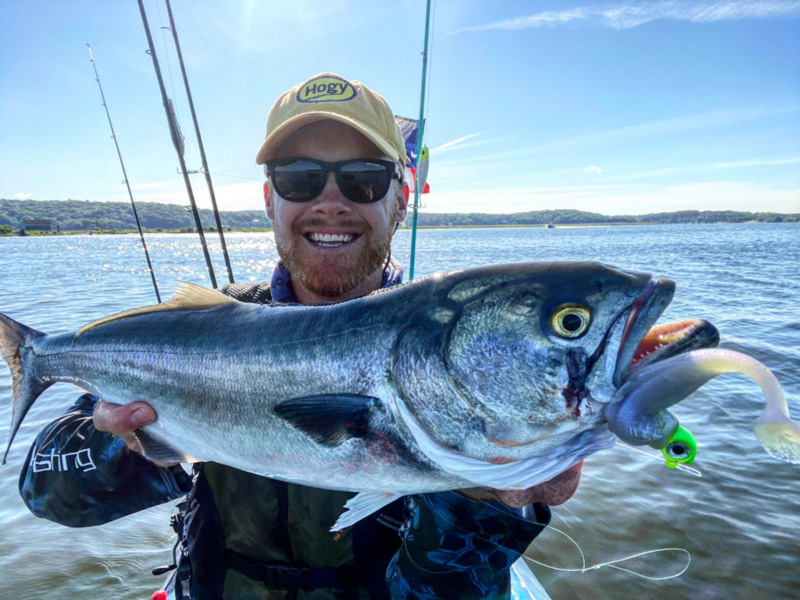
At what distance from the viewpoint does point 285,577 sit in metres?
2.79

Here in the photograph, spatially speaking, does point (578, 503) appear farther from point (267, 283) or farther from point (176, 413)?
point (176, 413)

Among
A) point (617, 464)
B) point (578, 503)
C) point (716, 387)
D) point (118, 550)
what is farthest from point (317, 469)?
point (716, 387)

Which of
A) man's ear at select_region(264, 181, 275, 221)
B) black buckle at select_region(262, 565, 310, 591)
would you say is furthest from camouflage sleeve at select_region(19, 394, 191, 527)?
man's ear at select_region(264, 181, 275, 221)

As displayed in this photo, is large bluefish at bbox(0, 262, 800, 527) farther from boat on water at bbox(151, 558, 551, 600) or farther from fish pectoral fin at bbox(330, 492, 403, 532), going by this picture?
boat on water at bbox(151, 558, 551, 600)

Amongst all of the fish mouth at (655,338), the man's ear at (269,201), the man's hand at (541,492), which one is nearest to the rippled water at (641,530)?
the man's hand at (541,492)

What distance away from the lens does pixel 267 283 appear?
3877 millimetres

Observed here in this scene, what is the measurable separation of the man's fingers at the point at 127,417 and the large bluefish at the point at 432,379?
5 centimetres

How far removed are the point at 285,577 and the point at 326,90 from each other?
11.2ft

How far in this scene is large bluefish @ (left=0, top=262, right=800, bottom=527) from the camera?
1575 mm

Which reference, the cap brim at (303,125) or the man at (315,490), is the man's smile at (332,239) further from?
the cap brim at (303,125)

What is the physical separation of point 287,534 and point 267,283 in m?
1.96

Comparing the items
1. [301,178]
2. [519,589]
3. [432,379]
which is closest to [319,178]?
[301,178]

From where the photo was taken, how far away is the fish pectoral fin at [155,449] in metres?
2.58

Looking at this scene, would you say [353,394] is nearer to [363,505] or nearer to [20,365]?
[363,505]
